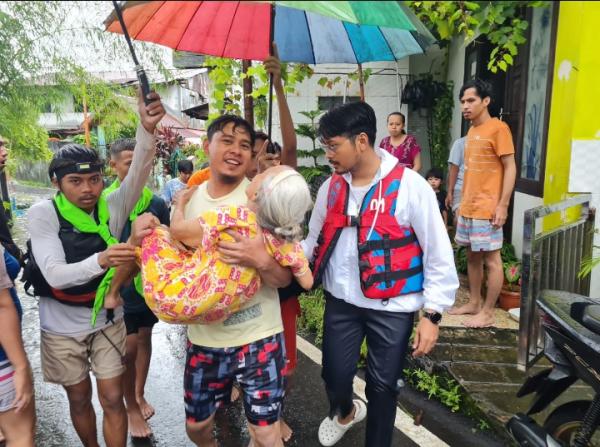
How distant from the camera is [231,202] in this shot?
7.07 ft

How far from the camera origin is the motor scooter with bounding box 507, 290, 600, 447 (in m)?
2.06

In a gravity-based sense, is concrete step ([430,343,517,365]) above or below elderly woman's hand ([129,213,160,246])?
below

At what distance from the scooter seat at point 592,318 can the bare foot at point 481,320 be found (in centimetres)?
200

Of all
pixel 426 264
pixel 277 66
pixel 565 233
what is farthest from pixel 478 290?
pixel 277 66

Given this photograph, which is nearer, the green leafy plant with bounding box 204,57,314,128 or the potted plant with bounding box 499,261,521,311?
the potted plant with bounding box 499,261,521,311

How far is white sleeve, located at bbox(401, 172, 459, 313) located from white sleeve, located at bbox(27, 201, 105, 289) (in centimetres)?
149

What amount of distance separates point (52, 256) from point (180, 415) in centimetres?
167

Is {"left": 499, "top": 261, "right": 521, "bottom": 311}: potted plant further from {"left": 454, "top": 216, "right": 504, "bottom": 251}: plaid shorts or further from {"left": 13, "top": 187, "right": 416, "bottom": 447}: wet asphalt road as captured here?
{"left": 13, "top": 187, "right": 416, "bottom": 447}: wet asphalt road

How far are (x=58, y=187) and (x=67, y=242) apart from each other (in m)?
0.29

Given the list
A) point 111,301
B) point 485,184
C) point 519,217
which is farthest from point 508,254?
point 111,301

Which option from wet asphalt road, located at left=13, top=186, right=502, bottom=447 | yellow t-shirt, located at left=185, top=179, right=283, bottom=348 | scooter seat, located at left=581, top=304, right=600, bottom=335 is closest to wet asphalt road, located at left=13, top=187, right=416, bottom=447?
wet asphalt road, located at left=13, top=186, right=502, bottom=447

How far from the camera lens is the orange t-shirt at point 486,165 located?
12.8ft

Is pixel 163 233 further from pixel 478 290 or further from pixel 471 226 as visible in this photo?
pixel 478 290

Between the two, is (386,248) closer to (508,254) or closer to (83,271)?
(83,271)
